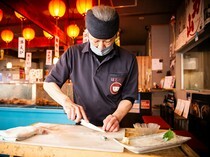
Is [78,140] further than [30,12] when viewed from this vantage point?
No

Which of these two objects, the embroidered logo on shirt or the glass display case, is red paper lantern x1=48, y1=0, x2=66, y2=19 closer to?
the glass display case

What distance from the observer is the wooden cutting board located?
3.41 feet

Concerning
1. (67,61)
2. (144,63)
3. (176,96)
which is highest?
(144,63)

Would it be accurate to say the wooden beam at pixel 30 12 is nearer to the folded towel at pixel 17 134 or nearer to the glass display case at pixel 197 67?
the folded towel at pixel 17 134

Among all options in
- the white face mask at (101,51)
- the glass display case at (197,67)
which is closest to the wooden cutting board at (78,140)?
the white face mask at (101,51)

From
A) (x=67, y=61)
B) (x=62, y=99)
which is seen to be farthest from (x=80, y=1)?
(x=62, y=99)

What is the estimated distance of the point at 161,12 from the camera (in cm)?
605

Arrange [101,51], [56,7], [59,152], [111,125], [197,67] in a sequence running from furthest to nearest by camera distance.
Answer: [56,7], [197,67], [101,51], [111,125], [59,152]

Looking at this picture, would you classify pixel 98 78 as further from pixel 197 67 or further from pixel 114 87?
pixel 197 67

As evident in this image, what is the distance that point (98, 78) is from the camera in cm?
176

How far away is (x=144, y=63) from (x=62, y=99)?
20.4 feet

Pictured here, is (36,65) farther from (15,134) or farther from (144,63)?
(15,134)

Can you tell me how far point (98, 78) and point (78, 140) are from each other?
72cm

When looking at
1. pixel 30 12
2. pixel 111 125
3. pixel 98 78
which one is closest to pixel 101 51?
pixel 98 78
